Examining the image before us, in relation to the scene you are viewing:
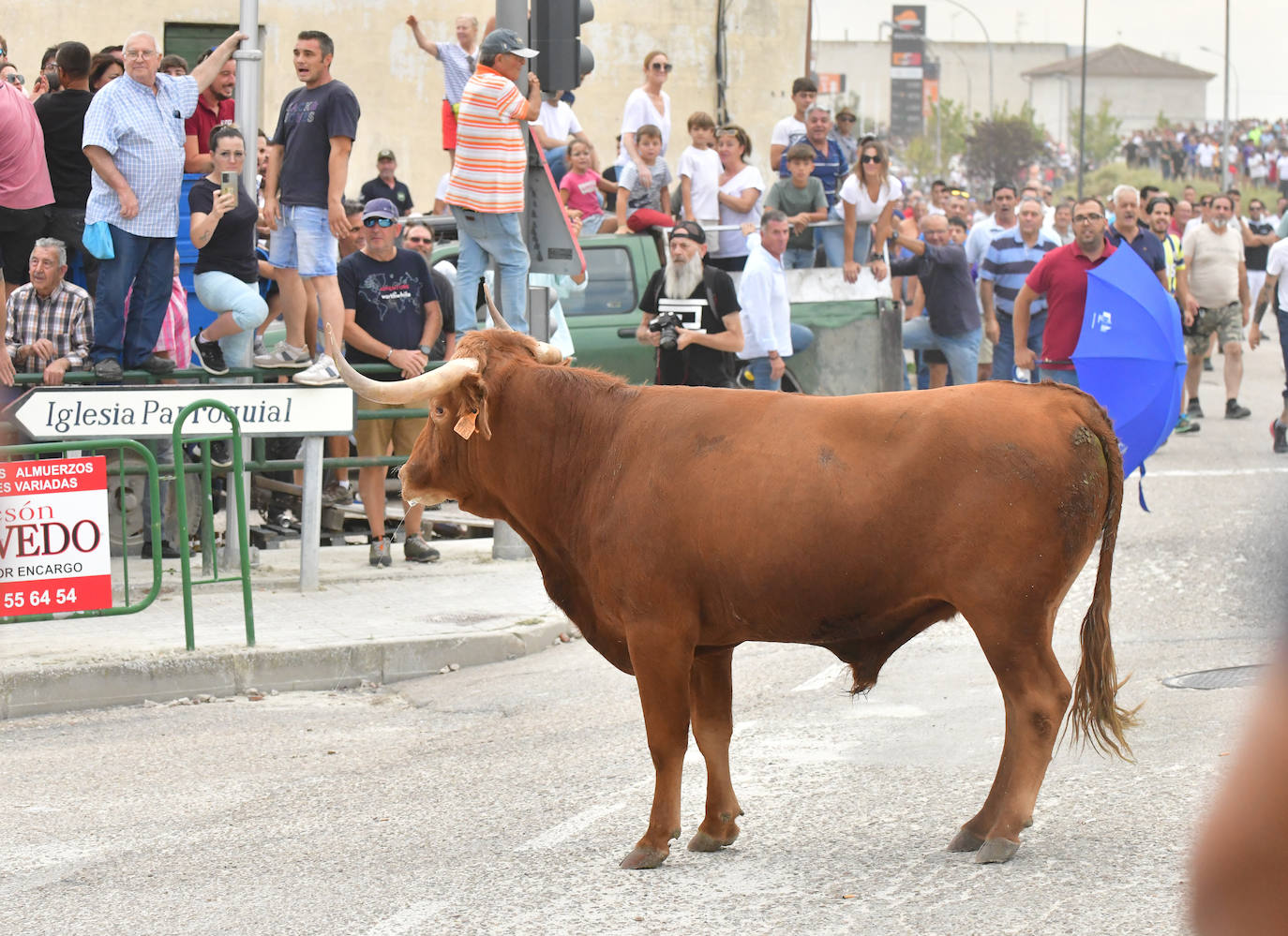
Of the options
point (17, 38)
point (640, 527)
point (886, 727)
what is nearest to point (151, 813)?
point (640, 527)

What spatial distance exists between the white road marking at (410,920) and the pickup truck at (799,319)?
8682 millimetres

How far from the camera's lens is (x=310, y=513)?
10586 millimetres

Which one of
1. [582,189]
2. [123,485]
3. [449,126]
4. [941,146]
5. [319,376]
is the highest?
[941,146]

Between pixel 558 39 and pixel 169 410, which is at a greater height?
pixel 558 39

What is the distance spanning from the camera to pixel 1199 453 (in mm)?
15898

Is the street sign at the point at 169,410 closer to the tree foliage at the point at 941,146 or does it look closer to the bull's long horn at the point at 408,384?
the bull's long horn at the point at 408,384

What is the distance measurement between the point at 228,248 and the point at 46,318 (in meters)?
1.21

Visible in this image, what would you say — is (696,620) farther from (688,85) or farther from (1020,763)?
(688,85)

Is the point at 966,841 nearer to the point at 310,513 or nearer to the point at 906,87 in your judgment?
the point at 310,513

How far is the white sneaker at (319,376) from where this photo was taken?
10.3 m

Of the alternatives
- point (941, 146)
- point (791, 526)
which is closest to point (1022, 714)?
point (791, 526)

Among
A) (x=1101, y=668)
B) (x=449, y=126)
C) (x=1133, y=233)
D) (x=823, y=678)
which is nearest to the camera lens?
(x=1101, y=668)

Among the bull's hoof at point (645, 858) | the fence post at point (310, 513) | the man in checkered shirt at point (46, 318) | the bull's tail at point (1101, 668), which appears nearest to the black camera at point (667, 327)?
the fence post at point (310, 513)

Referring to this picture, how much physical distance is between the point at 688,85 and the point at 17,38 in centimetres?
1075
